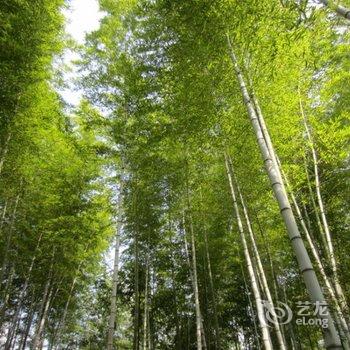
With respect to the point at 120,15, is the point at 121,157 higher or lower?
lower

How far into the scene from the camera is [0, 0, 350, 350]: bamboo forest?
418cm

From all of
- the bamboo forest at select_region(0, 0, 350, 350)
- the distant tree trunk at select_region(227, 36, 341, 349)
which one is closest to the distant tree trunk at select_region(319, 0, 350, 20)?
the bamboo forest at select_region(0, 0, 350, 350)

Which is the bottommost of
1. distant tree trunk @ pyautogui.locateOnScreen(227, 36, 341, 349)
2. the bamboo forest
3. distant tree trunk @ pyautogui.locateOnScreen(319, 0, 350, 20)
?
distant tree trunk @ pyautogui.locateOnScreen(227, 36, 341, 349)

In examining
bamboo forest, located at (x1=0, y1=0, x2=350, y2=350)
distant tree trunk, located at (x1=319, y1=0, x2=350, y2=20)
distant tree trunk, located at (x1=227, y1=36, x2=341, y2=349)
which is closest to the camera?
distant tree trunk, located at (x1=227, y1=36, x2=341, y2=349)

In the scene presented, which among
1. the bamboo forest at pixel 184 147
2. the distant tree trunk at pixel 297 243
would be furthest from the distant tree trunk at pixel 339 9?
the distant tree trunk at pixel 297 243

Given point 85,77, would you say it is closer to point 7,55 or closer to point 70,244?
point 7,55

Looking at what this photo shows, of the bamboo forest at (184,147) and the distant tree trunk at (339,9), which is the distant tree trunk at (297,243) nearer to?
the bamboo forest at (184,147)

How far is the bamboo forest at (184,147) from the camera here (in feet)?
13.7

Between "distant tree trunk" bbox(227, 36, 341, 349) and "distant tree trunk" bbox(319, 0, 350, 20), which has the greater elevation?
"distant tree trunk" bbox(319, 0, 350, 20)

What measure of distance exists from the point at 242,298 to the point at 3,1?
11.6 meters

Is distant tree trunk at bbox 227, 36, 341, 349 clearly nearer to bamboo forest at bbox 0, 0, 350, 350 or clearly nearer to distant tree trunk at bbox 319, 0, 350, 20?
bamboo forest at bbox 0, 0, 350, 350

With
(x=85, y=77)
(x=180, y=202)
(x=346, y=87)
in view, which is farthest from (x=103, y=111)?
(x=346, y=87)

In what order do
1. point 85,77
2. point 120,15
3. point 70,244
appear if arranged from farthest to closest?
point 70,244 < point 120,15 < point 85,77

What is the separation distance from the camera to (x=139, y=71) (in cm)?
693
